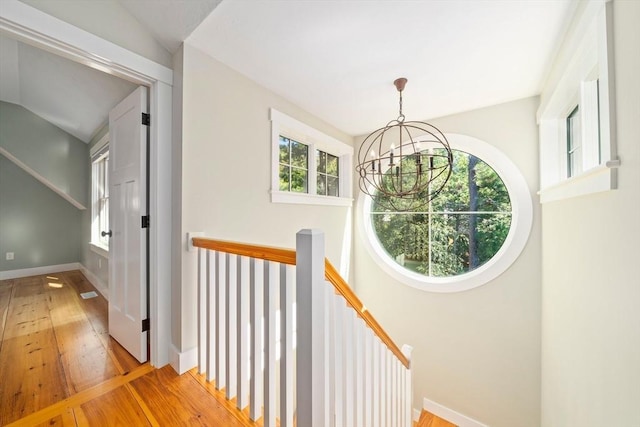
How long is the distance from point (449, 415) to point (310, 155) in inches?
130

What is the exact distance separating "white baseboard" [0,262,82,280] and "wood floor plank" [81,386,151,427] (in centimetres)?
418

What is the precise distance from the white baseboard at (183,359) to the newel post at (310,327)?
0.99 meters

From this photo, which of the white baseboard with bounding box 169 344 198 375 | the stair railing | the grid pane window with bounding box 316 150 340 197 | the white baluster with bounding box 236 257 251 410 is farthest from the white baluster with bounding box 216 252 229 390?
the grid pane window with bounding box 316 150 340 197

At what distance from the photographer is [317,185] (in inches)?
112

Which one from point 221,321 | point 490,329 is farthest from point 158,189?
point 490,329

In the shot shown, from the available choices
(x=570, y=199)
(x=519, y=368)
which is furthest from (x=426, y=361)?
(x=570, y=199)

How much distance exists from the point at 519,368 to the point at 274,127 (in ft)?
10.7

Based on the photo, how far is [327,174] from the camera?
3066mm

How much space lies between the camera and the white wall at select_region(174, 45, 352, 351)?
149 cm

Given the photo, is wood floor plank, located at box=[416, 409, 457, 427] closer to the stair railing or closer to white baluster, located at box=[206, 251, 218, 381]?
the stair railing

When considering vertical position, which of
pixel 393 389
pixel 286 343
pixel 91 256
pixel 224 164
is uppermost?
pixel 224 164

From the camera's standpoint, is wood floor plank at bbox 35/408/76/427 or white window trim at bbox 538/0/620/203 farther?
wood floor plank at bbox 35/408/76/427

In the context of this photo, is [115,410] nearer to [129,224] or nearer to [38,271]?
[129,224]

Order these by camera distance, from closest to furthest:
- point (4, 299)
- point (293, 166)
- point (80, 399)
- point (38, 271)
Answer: point (80, 399) < point (293, 166) < point (4, 299) < point (38, 271)
